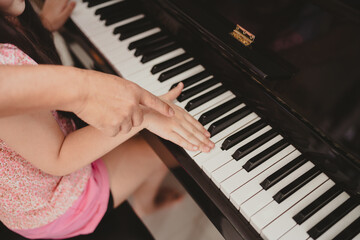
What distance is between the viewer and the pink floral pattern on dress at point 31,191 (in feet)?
2.96

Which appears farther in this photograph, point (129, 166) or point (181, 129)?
point (129, 166)

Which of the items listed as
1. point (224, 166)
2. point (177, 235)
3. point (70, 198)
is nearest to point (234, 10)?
point (224, 166)

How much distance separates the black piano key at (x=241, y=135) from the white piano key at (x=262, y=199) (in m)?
0.18

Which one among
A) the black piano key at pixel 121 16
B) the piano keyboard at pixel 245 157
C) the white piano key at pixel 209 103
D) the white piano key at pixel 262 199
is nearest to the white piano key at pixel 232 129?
the piano keyboard at pixel 245 157

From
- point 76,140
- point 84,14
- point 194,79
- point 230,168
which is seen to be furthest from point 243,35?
point 84,14

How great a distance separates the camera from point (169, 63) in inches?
46.2

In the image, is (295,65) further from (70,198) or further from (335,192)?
(70,198)

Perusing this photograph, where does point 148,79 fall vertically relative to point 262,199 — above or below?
above

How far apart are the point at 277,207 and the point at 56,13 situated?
1.32 m

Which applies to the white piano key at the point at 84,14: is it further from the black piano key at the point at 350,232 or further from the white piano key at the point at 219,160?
the black piano key at the point at 350,232

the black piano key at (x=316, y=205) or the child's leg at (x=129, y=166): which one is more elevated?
the child's leg at (x=129, y=166)

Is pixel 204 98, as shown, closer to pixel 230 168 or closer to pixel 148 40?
pixel 230 168

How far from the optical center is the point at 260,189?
0.87 m

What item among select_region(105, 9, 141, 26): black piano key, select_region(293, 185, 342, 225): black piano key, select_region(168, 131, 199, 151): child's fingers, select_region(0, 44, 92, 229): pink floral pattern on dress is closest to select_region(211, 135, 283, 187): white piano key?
select_region(168, 131, 199, 151): child's fingers
